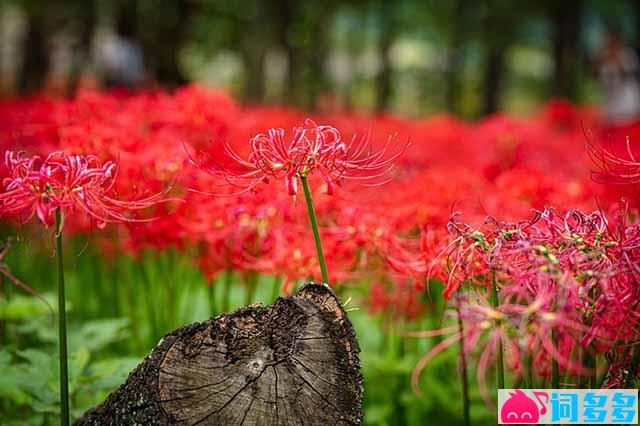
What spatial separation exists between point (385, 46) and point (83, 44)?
7.69m

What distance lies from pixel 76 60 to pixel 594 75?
15.0 meters

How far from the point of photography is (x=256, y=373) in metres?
1.89

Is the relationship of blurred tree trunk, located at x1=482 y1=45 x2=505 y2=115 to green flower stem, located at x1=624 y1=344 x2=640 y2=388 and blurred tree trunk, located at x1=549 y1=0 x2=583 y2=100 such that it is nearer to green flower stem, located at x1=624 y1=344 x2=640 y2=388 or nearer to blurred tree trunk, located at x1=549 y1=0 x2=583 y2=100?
blurred tree trunk, located at x1=549 y1=0 x2=583 y2=100

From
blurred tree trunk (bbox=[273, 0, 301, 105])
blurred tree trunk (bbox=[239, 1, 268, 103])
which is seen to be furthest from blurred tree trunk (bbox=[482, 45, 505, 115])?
blurred tree trunk (bbox=[239, 1, 268, 103])

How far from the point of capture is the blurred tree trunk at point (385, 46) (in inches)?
714

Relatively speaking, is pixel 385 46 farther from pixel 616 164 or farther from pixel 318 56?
pixel 616 164

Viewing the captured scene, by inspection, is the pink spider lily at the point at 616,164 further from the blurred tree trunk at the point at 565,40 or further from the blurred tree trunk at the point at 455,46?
the blurred tree trunk at the point at 455,46

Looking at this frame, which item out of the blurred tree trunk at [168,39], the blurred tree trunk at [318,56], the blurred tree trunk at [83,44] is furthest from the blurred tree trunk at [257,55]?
the blurred tree trunk at [318,56]

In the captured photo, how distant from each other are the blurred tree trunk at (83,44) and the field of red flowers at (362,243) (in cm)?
1240

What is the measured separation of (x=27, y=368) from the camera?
2.38 metres

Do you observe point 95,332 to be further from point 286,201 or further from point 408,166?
point 408,166

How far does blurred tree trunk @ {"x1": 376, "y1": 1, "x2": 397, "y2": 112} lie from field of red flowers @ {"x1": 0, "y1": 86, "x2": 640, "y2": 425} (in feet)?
40.7

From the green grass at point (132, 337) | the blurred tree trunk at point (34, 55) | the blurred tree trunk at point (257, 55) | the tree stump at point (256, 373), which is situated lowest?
the green grass at point (132, 337)

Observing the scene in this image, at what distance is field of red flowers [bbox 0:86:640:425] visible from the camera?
178cm
